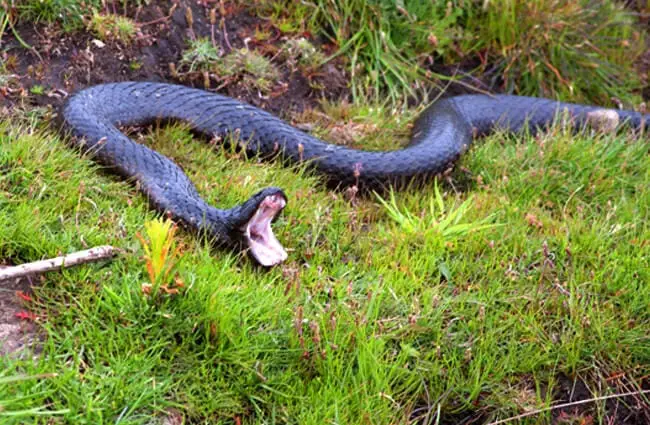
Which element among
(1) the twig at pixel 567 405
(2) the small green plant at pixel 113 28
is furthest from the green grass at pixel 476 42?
(1) the twig at pixel 567 405

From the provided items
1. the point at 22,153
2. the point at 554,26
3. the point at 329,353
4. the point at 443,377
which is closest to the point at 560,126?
the point at 554,26

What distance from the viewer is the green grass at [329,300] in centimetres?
290

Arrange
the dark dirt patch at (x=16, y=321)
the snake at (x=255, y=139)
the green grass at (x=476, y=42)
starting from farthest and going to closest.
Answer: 1. the green grass at (x=476, y=42)
2. the snake at (x=255, y=139)
3. the dark dirt patch at (x=16, y=321)

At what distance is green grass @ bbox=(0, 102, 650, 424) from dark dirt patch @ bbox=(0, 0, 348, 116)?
58 centimetres

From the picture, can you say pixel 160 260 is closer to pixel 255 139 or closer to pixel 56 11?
pixel 255 139

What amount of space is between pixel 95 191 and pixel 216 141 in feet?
2.93

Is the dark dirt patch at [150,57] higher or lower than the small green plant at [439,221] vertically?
higher

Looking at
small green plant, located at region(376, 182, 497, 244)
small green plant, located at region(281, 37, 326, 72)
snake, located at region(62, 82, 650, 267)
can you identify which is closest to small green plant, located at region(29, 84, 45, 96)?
snake, located at region(62, 82, 650, 267)

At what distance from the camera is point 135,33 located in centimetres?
509

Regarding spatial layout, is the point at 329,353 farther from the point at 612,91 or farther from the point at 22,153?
the point at 612,91

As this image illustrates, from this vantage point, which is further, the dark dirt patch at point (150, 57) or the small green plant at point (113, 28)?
the small green plant at point (113, 28)

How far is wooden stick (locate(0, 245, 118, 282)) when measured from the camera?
9.83 feet

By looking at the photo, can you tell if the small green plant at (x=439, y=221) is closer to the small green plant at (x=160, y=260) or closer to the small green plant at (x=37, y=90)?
the small green plant at (x=160, y=260)

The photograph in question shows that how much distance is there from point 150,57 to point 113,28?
274mm
